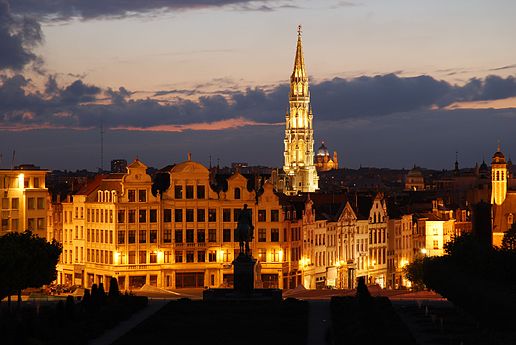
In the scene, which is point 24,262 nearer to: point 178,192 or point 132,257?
point 132,257

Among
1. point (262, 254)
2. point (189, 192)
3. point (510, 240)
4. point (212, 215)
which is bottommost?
point (262, 254)

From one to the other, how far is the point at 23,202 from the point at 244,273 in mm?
47611

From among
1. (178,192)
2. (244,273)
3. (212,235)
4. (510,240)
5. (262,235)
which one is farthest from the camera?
(510,240)

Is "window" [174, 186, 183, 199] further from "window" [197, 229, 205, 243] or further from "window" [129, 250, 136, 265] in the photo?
"window" [129, 250, 136, 265]

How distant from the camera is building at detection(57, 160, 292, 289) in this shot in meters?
156

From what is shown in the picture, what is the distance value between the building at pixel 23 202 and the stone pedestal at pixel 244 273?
148 feet

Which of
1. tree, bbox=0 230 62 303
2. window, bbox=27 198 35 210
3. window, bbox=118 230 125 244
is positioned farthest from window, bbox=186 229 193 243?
tree, bbox=0 230 62 303

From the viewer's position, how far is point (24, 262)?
108 meters

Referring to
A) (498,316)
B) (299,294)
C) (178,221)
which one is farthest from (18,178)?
(498,316)

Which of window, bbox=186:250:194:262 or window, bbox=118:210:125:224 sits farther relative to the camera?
window, bbox=186:250:194:262

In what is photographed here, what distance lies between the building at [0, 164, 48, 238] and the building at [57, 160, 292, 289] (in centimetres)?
576

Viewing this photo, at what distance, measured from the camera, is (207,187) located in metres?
157

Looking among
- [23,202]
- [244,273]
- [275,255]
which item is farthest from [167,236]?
[244,273]

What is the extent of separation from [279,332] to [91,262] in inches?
2727
